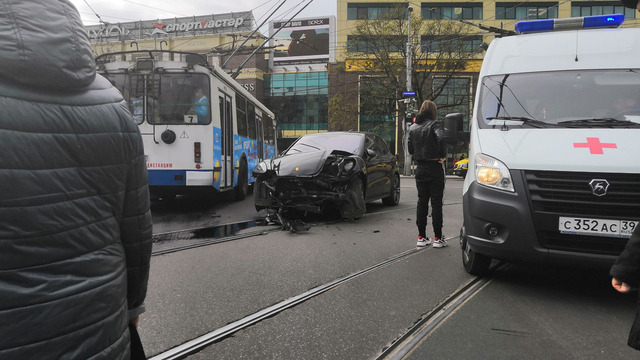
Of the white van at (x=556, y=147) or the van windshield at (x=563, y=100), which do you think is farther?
the van windshield at (x=563, y=100)

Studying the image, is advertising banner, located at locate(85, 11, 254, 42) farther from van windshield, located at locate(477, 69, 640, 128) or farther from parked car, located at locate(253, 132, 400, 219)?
van windshield, located at locate(477, 69, 640, 128)

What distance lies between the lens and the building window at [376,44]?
32344 mm

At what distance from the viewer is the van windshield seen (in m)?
4.00

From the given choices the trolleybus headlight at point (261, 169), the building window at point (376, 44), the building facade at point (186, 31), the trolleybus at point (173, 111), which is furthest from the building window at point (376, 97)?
the building facade at point (186, 31)

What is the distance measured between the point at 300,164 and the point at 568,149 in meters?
4.39

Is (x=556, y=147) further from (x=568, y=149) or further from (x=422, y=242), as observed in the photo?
(x=422, y=242)

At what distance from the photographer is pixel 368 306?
3525mm

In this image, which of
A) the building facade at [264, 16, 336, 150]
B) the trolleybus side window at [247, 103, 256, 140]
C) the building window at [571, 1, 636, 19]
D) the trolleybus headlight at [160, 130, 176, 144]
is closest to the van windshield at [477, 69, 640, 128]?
the trolleybus headlight at [160, 130, 176, 144]

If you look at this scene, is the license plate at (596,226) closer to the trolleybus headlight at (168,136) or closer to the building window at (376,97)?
the trolleybus headlight at (168,136)

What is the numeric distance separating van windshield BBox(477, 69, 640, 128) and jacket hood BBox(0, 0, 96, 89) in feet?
12.8

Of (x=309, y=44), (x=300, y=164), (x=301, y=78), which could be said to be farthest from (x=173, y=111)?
(x=309, y=44)

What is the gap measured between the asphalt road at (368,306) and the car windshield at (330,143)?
2981 mm

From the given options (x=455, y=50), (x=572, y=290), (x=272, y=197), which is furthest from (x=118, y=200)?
(x=455, y=50)

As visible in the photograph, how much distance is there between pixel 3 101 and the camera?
977 mm
